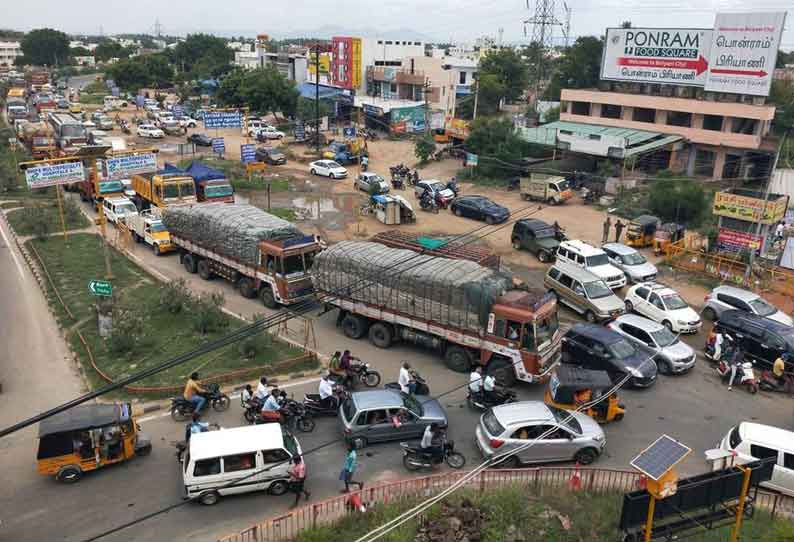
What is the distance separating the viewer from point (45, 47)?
141 metres

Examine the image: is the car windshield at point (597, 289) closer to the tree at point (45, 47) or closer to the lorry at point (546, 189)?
the lorry at point (546, 189)

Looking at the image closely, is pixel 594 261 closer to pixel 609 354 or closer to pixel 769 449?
pixel 609 354

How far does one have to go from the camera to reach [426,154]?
4859 cm

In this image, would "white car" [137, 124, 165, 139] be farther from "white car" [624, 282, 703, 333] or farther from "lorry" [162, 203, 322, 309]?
"white car" [624, 282, 703, 333]

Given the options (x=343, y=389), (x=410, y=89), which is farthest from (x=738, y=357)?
(x=410, y=89)

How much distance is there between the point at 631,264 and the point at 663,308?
4.52 m

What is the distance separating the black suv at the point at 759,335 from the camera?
1778 cm

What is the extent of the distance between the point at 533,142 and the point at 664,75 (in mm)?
9899

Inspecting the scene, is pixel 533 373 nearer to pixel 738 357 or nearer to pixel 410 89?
pixel 738 357

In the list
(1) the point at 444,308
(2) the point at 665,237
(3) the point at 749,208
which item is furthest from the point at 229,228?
(3) the point at 749,208

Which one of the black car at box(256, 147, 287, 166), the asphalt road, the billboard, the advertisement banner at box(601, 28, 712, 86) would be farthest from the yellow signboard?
the black car at box(256, 147, 287, 166)

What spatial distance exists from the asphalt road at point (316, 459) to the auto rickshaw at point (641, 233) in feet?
37.3

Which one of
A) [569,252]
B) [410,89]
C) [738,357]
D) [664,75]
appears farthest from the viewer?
[410,89]

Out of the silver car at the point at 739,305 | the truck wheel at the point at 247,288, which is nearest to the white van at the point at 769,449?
the silver car at the point at 739,305
